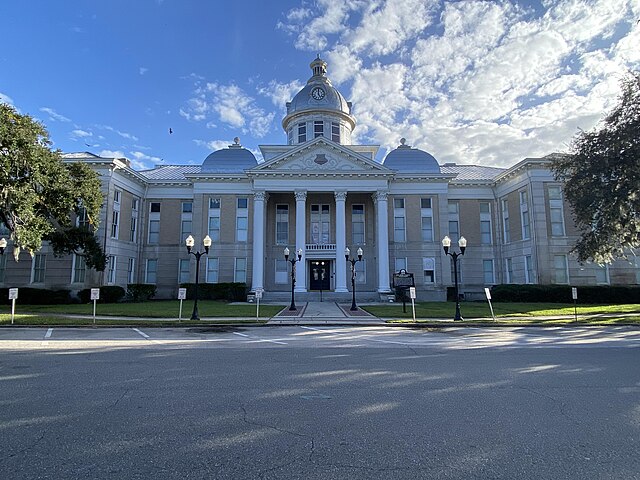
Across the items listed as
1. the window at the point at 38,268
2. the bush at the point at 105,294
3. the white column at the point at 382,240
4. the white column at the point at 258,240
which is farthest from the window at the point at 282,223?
the window at the point at 38,268

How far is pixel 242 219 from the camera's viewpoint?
37.8 m

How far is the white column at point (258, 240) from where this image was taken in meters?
34.4

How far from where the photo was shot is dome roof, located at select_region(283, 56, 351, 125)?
44781 millimetres

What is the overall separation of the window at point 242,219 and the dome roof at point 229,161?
3.27 m

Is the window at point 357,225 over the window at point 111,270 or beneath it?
over

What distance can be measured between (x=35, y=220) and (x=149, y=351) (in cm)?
1810

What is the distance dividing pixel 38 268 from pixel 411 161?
111 feet

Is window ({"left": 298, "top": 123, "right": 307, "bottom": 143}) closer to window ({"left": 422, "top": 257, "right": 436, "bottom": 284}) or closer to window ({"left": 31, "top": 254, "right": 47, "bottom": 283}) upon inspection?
window ({"left": 422, "top": 257, "right": 436, "bottom": 284})

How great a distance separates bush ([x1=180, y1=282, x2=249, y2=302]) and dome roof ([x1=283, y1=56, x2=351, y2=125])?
69.7 ft

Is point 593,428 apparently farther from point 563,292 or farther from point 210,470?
point 563,292

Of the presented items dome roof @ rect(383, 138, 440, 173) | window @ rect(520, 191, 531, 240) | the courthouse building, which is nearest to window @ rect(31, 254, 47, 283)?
the courthouse building

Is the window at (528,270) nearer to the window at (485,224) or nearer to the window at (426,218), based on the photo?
the window at (485,224)

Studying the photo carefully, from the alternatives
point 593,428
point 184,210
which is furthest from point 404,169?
point 593,428

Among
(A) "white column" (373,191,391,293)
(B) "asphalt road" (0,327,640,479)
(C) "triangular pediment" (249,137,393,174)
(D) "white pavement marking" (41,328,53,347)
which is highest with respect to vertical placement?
(C) "triangular pediment" (249,137,393,174)
